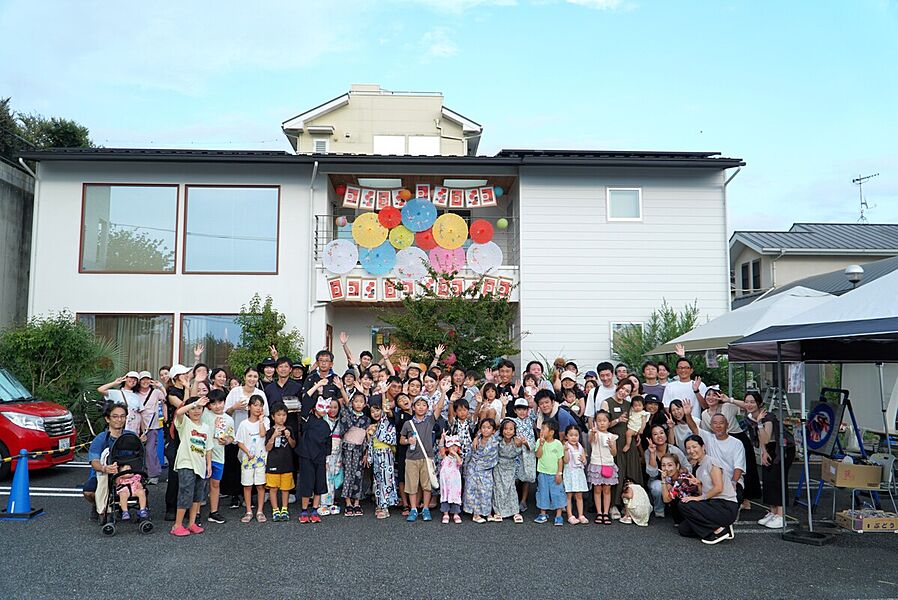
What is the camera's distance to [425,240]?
1645 centimetres

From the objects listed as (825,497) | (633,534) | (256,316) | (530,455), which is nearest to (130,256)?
(256,316)

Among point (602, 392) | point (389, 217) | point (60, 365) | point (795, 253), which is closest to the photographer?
point (602, 392)

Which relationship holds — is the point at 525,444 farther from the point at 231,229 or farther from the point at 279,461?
the point at 231,229

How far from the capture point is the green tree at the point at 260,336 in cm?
1505

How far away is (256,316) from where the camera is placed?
1545 centimetres

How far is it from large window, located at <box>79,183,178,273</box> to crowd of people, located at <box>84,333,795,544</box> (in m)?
8.48

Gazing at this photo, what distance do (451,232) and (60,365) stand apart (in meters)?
9.04

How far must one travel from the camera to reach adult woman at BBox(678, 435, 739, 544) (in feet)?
23.1

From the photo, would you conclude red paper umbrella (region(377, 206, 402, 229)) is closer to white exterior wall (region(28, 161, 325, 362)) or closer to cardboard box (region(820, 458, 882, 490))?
white exterior wall (region(28, 161, 325, 362))

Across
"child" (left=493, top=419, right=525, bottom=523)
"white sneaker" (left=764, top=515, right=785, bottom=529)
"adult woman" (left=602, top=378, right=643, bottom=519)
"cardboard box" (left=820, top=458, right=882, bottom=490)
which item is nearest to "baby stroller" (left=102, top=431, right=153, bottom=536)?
"child" (left=493, top=419, right=525, bottom=523)

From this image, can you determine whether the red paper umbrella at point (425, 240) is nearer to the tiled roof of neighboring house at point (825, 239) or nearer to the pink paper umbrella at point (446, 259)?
the pink paper umbrella at point (446, 259)

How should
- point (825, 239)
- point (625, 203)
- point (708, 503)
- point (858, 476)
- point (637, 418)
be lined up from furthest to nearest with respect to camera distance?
point (825, 239) → point (625, 203) → point (637, 418) → point (858, 476) → point (708, 503)

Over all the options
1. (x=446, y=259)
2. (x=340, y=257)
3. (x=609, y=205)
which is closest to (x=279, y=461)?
(x=340, y=257)

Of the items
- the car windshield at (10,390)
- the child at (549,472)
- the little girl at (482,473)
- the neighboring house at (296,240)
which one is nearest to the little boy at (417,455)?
the little girl at (482,473)
